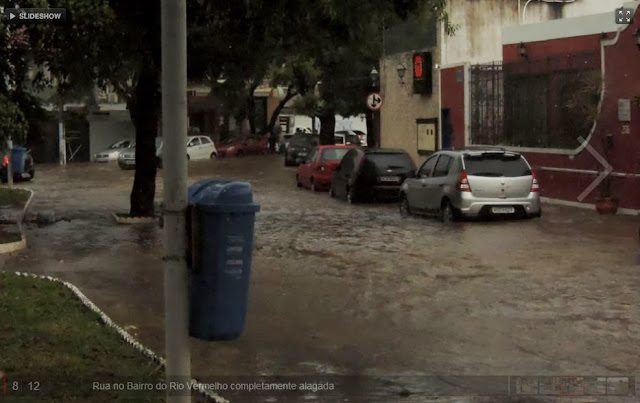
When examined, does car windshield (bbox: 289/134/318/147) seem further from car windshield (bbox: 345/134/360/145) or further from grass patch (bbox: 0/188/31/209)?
grass patch (bbox: 0/188/31/209)

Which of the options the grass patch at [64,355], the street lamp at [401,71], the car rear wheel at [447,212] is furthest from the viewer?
the street lamp at [401,71]

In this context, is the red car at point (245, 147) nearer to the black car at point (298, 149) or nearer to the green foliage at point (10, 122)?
the black car at point (298, 149)

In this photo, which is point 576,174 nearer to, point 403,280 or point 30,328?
point 403,280

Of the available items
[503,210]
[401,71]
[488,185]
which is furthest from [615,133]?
[401,71]

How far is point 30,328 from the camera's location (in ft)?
31.7

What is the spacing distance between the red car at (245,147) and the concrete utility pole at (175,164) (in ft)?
187

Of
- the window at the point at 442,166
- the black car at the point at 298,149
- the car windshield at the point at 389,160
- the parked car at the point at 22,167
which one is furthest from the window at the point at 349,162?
the black car at the point at 298,149

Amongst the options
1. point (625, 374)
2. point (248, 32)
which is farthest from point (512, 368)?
point (248, 32)

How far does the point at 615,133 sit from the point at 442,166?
4289 mm

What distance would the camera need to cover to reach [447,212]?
2242 centimetres

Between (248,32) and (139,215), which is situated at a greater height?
(248,32)

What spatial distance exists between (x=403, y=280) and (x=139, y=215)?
35.3ft

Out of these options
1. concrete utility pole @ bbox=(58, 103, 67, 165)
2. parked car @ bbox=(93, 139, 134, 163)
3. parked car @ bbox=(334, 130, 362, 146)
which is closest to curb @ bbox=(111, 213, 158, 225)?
parked car @ bbox=(334, 130, 362, 146)

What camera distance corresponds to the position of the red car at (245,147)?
204 ft
